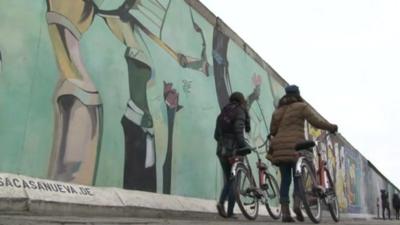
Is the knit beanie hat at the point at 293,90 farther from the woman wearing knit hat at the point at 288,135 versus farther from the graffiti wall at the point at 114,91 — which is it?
the graffiti wall at the point at 114,91

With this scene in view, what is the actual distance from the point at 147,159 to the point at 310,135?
11.9m

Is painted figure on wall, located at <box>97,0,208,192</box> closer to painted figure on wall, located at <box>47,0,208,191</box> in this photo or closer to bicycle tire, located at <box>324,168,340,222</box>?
painted figure on wall, located at <box>47,0,208,191</box>

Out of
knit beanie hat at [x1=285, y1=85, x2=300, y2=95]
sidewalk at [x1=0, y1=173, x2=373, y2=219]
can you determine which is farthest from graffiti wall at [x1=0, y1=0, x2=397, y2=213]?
knit beanie hat at [x1=285, y1=85, x2=300, y2=95]

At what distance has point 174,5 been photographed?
9.30 metres

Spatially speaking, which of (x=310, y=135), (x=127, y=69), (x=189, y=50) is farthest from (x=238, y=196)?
(x=310, y=135)

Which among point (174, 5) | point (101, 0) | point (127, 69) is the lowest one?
point (127, 69)

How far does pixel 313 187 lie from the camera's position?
24.0 feet

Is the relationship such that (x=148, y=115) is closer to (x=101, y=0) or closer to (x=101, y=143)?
(x=101, y=143)

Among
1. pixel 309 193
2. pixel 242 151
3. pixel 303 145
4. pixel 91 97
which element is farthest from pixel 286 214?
pixel 91 97

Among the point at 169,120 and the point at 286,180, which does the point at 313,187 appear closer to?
the point at 286,180

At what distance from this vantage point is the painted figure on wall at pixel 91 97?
20.5 feet

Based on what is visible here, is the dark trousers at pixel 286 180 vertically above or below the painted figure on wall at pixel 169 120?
Answer: below

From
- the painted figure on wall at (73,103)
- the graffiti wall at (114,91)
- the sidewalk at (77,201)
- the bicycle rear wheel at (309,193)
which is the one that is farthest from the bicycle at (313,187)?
the painted figure on wall at (73,103)

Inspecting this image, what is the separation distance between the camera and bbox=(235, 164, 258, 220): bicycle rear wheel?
7.25 m
